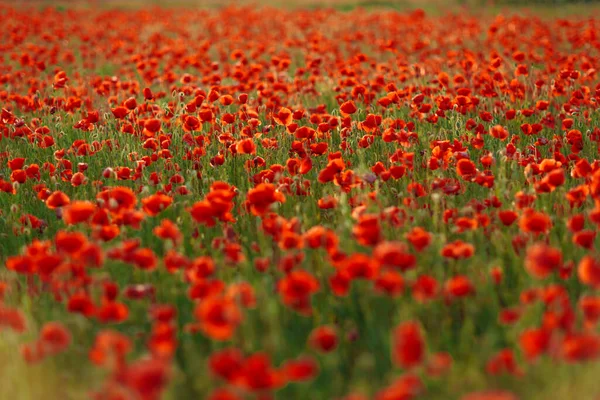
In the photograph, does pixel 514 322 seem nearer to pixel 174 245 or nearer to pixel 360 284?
pixel 360 284

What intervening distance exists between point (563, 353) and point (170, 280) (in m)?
1.37

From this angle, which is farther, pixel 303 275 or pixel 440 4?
pixel 440 4

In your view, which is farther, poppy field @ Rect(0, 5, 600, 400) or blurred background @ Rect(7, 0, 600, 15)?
blurred background @ Rect(7, 0, 600, 15)

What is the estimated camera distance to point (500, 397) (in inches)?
58.3

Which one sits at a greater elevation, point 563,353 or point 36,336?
point 563,353

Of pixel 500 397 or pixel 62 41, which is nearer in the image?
pixel 500 397

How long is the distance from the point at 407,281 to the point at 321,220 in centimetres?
104

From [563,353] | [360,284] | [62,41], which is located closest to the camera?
[563,353]

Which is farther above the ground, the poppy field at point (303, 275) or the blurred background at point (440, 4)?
Answer: the blurred background at point (440, 4)

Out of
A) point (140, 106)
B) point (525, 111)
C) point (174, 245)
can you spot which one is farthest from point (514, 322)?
point (140, 106)

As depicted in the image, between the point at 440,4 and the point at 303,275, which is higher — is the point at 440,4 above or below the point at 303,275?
above

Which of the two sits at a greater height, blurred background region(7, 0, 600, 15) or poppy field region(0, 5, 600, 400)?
blurred background region(7, 0, 600, 15)

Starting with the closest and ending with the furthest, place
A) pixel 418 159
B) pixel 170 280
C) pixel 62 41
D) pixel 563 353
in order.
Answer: pixel 563 353 < pixel 170 280 < pixel 418 159 < pixel 62 41

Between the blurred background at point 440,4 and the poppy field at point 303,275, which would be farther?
the blurred background at point 440,4
